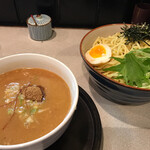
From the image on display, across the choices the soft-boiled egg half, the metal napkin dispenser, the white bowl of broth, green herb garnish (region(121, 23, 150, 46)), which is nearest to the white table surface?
the metal napkin dispenser

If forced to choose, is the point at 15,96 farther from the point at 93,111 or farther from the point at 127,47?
the point at 127,47

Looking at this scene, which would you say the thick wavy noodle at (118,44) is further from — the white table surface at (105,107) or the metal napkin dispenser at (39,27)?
the metal napkin dispenser at (39,27)

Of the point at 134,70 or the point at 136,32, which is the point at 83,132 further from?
the point at 136,32

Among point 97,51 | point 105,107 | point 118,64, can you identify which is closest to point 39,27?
point 97,51

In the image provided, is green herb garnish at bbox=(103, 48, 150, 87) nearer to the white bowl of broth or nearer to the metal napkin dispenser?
the white bowl of broth

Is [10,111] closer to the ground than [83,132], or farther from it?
farther from it

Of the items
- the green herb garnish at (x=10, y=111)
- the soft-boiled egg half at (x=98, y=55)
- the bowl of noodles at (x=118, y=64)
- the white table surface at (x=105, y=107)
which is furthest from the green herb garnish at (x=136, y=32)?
the green herb garnish at (x=10, y=111)
